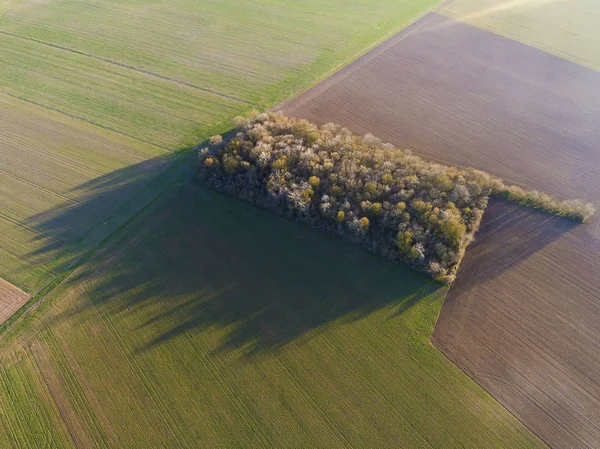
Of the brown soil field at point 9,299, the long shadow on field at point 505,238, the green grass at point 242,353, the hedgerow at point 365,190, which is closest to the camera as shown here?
the green grass at point 242,353

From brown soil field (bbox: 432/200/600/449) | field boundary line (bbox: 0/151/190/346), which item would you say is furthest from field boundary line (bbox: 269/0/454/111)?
brown soil field (bbox: 432/200/600/449)

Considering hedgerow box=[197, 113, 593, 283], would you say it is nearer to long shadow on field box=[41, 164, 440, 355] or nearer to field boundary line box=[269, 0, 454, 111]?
long shadow on field box=[41, 164, 440, 355]

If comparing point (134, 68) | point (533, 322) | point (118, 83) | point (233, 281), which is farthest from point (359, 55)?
point (533, 322)

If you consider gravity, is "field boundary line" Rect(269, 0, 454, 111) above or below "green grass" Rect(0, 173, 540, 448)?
above

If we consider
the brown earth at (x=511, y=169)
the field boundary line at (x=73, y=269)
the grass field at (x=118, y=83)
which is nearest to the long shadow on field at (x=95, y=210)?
the grass field at (x=118, y=83)

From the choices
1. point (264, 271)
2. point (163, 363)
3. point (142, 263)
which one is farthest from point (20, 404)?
point (264, 271)

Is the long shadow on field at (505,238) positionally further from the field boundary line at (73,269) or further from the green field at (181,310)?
the field boundary line at (73,269)

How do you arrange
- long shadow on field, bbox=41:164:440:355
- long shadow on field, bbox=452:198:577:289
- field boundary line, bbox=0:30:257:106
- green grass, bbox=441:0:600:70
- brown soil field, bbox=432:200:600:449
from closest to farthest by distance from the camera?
1. brown soil field, bbox=432:200:600:449
2. long shadow on field, bbox=41:164:440:355
3. long shadow on field, bbox=452:198:577:289
4. field boundary line, bbox=0:30:257:106
5. green grass, bbox=441:0:600:70
